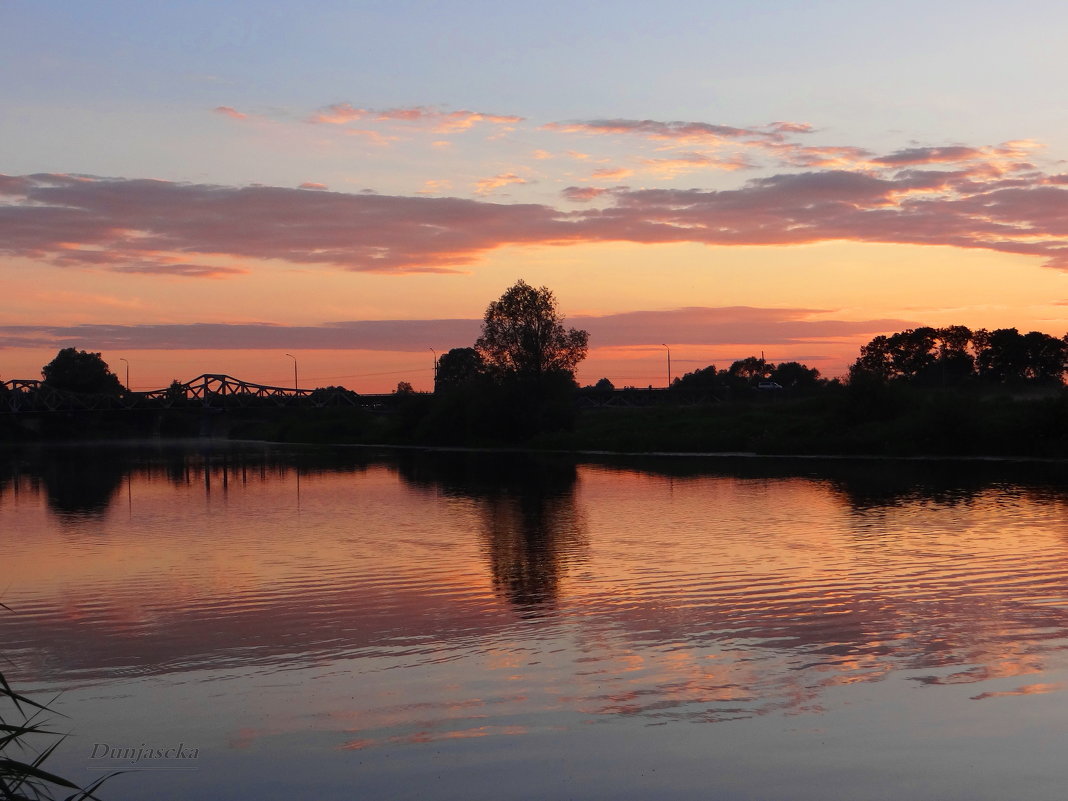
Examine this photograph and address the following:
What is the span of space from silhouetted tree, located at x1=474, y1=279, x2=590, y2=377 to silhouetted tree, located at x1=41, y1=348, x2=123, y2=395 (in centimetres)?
10587

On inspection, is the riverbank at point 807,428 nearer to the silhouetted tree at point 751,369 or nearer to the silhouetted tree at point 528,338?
the silhouetted tree at point 528,338

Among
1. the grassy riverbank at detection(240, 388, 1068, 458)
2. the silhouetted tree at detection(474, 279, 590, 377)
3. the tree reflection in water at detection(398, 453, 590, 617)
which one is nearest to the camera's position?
the tree reflection in water at detection(398, 453, 590, 617)

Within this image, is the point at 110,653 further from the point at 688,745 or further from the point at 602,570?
the point at 602,570

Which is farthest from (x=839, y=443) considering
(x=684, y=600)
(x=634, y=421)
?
(x=684, y=600)

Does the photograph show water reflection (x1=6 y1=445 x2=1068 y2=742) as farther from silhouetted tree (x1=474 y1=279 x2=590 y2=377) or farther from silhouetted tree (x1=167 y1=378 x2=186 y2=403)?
silhouetted tree (x1=167 y1=378 x2=186 y2=403)

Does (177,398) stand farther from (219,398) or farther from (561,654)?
(561,654)

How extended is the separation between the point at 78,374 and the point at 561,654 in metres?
178

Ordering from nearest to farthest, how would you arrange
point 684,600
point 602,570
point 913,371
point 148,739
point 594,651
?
point 148,739 → point 594,651 → point 684,600 → point 602,570 → point 913,371

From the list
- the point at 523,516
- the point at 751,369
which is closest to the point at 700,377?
the point at 751,369

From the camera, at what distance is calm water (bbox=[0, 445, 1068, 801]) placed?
9.52m

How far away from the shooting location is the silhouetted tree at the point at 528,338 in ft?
283

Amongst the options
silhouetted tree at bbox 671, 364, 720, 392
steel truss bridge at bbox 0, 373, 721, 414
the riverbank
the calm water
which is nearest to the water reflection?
the calm water

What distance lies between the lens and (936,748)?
9820 millimetres

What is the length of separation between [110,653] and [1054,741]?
1123 cm
